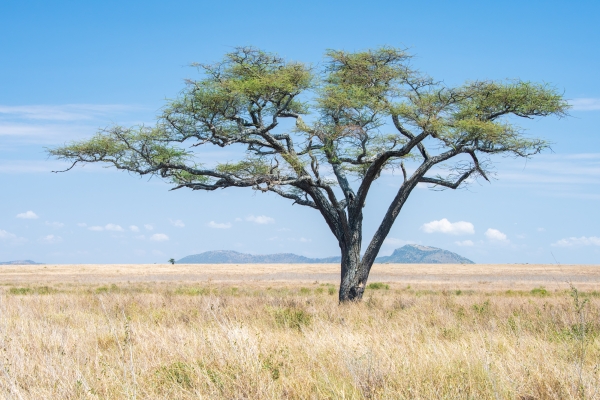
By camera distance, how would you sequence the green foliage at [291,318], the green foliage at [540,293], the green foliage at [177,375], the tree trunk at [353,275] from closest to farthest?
the green foliage at [177,375], the green foliage at [291,318], the tree trunk at [353,275], the green foliage at [540,293]

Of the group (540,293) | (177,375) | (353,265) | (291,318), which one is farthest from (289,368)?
(540,293)

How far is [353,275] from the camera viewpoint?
22.3 metres

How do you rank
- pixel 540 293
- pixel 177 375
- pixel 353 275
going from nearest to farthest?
pixel 177 375 < pixel 353 275 < pixel 540 293

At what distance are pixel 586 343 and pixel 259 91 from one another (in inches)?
598

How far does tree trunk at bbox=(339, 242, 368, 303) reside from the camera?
22234mm

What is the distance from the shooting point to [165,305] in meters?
19.6

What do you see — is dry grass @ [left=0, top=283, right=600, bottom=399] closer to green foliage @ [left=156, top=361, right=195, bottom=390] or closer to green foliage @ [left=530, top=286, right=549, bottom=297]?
green foliage @ [left=156, top=361, right=195, bottom=390]

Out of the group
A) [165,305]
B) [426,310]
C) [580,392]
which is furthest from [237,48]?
[580,392]

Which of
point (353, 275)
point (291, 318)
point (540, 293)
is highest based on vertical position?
point (353, 275)

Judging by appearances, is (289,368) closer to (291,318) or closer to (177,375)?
(177,375)

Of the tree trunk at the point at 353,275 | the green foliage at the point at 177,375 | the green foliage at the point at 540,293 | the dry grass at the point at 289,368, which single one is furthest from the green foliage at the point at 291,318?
the green foliage at the point at 540,293

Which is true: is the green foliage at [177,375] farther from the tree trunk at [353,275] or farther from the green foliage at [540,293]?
the green foliage at [540,293]

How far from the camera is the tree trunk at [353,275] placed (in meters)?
22.2

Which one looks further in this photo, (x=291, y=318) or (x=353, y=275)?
(x=353, y=275)
